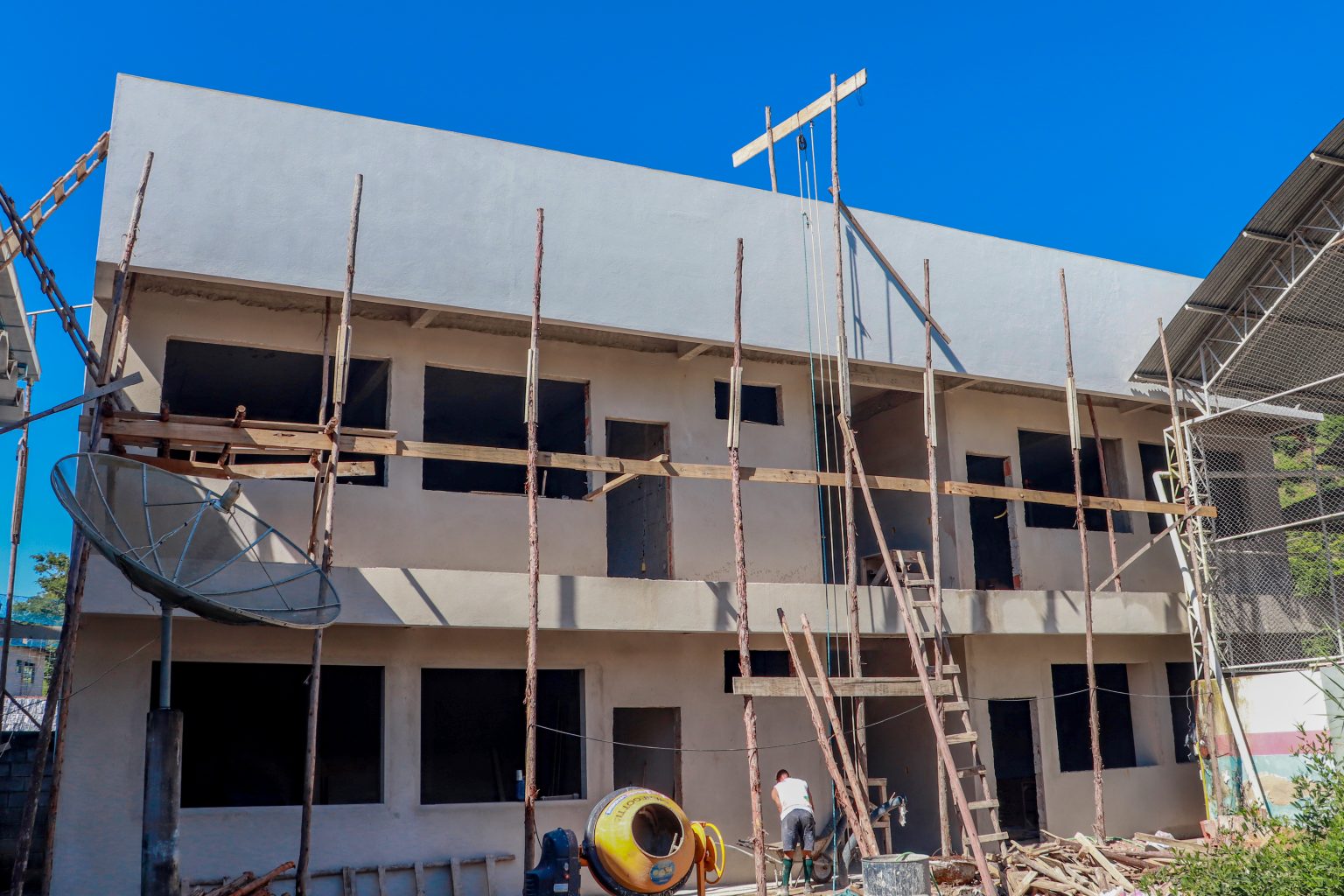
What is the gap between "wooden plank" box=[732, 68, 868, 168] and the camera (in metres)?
18.2

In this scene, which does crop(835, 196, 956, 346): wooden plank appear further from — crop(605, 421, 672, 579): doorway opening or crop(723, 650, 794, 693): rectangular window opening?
crop(723, 650, 794, 693): rectangular window opening

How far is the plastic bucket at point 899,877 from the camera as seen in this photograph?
36.1 feet

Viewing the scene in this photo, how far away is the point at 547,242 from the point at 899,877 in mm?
8796

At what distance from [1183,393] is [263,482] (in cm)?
1405

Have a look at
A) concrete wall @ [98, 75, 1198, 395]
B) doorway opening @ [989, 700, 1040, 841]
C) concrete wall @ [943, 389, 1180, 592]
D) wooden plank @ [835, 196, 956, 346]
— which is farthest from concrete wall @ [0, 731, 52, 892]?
doorway opening @ [989, 700, 1040, 841]

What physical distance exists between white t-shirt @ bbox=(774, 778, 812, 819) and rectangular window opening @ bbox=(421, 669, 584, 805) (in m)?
2.66

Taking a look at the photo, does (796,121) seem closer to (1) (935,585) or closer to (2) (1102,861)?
(1) (935,585)

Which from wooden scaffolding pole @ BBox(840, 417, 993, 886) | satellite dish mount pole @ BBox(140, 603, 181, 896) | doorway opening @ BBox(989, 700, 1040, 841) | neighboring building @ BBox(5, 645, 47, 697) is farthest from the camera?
neighboring building @ BBox(5, 645, 47, 697)

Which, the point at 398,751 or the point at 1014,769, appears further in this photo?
the point at 1014,769

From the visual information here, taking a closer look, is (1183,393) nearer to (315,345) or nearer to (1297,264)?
(1297,264)

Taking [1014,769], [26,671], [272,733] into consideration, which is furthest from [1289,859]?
[26,671]

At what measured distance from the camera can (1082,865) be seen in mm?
14406

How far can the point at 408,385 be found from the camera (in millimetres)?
15688

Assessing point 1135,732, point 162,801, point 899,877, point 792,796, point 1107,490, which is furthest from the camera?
point 1107,490
